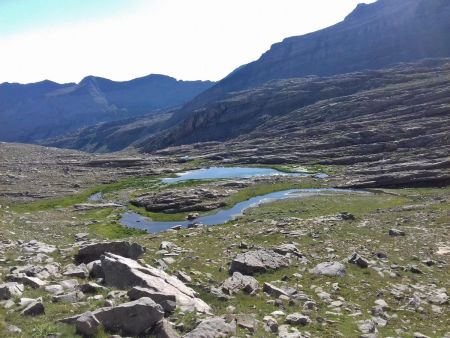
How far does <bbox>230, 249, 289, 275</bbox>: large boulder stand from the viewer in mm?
31000

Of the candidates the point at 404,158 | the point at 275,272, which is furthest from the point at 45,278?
the point at 404,158

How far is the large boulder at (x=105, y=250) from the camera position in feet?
101

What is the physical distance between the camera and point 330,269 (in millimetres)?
31469

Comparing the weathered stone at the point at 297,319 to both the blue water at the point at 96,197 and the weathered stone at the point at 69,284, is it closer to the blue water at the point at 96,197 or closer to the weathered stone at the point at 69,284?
the weathered stone at the point at 69,284

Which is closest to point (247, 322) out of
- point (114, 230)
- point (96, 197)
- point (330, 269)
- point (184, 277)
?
point (184, 277)

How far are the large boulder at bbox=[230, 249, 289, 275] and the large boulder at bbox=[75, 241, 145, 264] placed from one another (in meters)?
7.11

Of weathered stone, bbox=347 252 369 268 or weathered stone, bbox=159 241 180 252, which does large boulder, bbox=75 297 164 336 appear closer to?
weathered stone, bbox=159 241 180 252

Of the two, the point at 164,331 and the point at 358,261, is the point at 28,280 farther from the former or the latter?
the point at 358,261

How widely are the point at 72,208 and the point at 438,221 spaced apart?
241 feet

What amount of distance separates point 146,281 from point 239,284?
270 inches

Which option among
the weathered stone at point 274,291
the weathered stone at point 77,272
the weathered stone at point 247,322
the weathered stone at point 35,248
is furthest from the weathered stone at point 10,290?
the weathered stone at point 274,291

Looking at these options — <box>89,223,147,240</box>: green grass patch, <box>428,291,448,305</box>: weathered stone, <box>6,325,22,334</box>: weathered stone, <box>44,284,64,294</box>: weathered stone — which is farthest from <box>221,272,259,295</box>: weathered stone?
<box>89,223,147,240</box>: green grass patch

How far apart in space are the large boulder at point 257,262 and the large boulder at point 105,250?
280 inches

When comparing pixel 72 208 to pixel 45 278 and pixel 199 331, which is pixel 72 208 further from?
pixel 199 331
